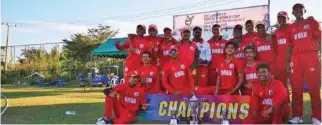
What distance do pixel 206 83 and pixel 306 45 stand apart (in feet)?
7.68

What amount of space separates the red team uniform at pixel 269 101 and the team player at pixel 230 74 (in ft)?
1.97

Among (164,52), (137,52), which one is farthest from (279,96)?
(137,52)

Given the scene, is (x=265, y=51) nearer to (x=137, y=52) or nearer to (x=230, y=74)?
(x=230, y=74)

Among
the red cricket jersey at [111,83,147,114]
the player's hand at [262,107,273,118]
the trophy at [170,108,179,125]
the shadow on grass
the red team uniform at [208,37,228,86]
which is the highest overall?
the red team uniform at [208,37,228,86]

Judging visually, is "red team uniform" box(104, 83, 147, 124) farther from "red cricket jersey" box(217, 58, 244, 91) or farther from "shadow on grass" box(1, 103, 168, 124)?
"red cricket jersey" box(217, 58, 244, 91)

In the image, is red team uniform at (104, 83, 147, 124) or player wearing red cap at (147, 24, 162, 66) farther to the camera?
player wearing red cap at (147, 24, 162, 66)

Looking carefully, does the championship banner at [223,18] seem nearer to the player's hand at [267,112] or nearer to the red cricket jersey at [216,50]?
the red cricket jersey at [216,50]

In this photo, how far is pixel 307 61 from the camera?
7.03 m

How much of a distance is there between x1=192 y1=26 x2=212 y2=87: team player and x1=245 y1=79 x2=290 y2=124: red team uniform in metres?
1.66

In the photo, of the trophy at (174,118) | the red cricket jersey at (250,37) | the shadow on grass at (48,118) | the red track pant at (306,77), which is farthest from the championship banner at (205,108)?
the red cricket jersey at (250,37)

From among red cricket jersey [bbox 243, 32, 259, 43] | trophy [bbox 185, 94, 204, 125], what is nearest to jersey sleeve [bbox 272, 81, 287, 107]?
trophy [bbox 185, 94, 204, 125]

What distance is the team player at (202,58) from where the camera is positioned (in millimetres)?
8234

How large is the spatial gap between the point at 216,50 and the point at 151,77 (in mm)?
1564

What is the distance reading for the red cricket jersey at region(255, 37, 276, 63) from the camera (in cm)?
755
